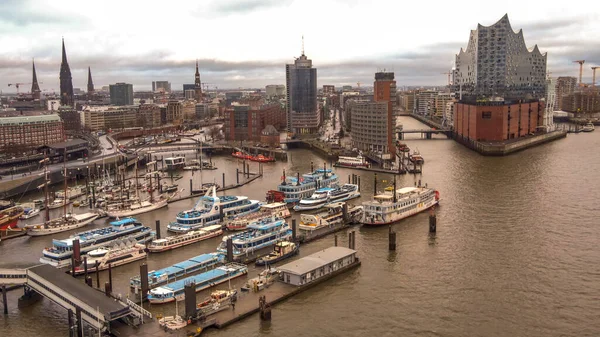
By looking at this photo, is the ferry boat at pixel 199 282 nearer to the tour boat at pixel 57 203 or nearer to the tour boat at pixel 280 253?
the tour boat at pixel 280 253

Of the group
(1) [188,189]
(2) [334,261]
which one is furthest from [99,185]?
(2) [334,261]

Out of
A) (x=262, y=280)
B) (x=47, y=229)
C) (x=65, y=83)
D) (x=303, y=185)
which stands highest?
(x=65, y=83)

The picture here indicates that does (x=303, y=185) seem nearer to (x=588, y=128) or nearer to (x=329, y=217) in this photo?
(x=329, y=217)

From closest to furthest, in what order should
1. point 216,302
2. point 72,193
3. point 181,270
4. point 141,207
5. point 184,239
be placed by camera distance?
point 216,302 → point 181,270 → point 184,239 → point 141,207 → point 72,193

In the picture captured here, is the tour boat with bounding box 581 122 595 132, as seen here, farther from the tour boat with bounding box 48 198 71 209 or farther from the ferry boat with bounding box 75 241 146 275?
the ferry boat with bounding box 75 241 146 275

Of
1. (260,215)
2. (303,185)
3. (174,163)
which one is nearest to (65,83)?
(174,163)

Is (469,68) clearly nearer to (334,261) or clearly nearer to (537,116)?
(537,116)
